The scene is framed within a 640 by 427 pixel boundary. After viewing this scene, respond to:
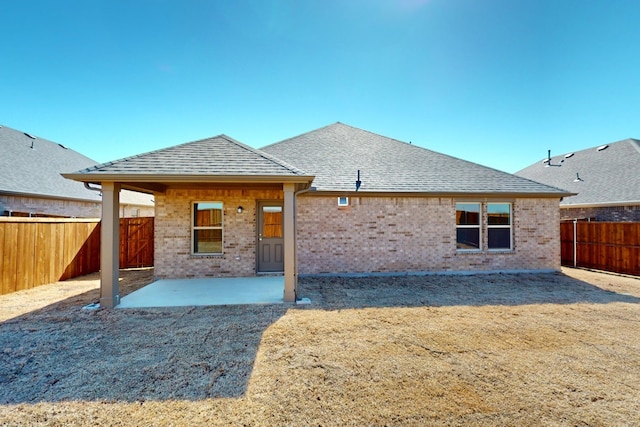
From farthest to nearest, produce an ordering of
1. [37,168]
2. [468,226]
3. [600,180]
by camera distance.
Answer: [600,180], [37,168], [468,226]

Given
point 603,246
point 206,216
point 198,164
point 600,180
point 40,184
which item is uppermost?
point 600,180

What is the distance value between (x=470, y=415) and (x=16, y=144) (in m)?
20.5

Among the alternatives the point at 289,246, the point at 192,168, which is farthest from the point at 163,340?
the point at 192,168

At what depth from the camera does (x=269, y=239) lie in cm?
905

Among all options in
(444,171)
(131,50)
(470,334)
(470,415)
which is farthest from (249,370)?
(131,50)

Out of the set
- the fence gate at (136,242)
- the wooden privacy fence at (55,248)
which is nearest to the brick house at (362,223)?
the fence gate at (136,242)

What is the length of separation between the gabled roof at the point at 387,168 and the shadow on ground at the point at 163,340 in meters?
3.32

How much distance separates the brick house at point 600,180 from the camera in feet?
38.1

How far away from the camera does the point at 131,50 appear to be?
960cm

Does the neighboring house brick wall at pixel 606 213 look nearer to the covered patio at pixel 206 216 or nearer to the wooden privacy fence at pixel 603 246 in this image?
the wooden privacy fence at pixel 603 246

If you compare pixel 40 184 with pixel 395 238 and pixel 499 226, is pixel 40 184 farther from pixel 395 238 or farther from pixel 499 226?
pixel 499 226

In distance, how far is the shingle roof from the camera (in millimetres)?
5984

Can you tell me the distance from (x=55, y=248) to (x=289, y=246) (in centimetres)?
800

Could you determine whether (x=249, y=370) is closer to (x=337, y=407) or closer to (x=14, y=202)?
(x=337, y=407)
